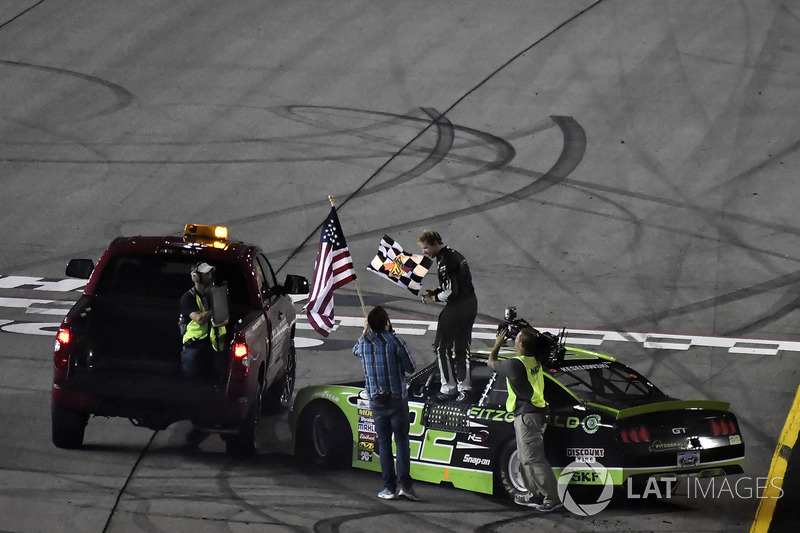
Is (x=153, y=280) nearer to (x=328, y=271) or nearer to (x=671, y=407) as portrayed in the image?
(x=328, y=271)

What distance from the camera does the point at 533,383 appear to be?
9891mm

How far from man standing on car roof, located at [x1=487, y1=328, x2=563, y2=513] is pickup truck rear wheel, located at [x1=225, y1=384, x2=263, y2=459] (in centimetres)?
213

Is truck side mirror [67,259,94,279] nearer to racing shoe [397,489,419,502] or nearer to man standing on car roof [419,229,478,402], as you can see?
man standing on car roof [419,229,478,402]

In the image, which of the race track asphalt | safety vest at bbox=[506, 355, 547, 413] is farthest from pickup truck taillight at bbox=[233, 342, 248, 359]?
safety vest at bbox=[506, 355, 547, 413]

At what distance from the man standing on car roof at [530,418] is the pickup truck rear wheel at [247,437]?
2.13 m

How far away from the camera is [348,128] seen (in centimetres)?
2025

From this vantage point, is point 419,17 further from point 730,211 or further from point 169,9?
point 730,211

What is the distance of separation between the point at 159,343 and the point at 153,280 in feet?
2.13

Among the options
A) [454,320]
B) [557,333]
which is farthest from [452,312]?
[557,333]

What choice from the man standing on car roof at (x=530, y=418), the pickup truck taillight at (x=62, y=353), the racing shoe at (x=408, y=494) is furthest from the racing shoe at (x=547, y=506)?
the pickup truck taillight at (x=62, y=353)

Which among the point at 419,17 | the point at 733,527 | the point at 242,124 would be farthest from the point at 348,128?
the point at 733,527

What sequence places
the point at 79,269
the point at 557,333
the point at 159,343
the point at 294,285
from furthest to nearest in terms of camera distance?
1. the point at 557,333
2. the point at 294,285
3. the point at 79,269
4. the point at 159,343

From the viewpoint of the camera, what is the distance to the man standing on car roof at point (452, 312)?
10945 mm

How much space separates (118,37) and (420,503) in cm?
1512
